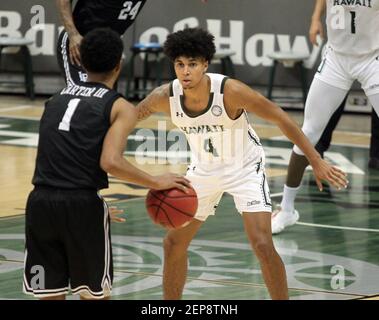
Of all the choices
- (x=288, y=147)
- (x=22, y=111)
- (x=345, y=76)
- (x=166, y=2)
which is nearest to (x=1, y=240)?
(x=345, y=76)

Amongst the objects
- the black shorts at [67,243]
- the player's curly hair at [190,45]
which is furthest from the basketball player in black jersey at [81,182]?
the player's curly hair at [190,45]

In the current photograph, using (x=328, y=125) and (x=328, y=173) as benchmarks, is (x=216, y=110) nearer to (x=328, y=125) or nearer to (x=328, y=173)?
(x=328, y=173)

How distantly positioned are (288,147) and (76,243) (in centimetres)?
902

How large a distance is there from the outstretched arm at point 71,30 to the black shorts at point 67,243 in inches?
148

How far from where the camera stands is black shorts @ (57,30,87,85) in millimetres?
9434

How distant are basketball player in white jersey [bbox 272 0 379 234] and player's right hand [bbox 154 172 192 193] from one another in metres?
3.62

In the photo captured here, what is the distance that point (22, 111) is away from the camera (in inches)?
690

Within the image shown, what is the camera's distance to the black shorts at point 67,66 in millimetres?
9434

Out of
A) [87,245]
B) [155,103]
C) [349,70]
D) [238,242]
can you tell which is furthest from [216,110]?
[349,70]

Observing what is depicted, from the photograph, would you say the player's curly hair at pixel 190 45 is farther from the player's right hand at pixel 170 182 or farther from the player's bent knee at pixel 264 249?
the player's bent knee at pixel 264 249

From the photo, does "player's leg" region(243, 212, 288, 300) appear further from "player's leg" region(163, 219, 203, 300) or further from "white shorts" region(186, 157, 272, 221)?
"player's leg" region(163, 219, 203, 300)

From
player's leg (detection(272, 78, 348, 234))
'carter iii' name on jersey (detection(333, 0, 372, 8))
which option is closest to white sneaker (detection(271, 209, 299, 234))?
player's leg (detection(272, 78, 348, 234))

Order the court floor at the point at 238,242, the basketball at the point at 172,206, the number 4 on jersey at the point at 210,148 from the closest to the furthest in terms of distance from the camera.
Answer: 1. the basketball at the point at 172,206
2. the number 4 on jersey at the point at 210,148
3. the court floor at the point at 238,242

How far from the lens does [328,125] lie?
12.1 m
